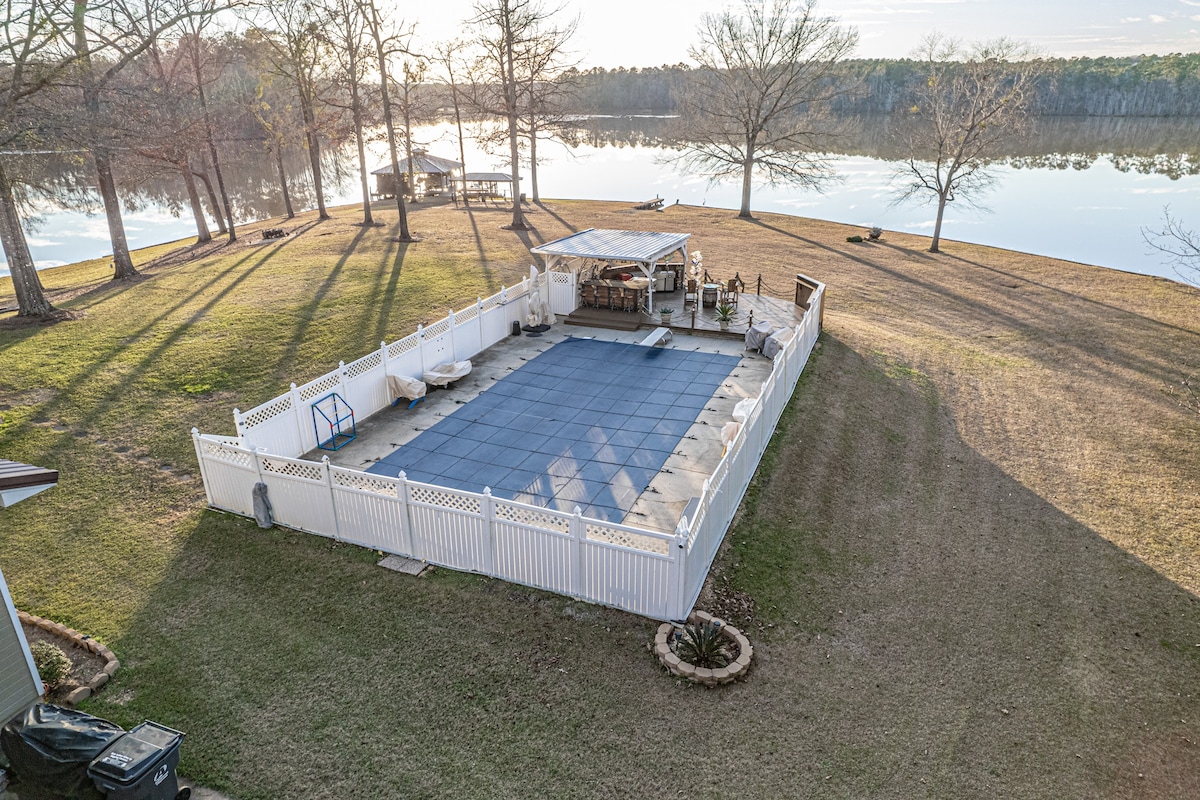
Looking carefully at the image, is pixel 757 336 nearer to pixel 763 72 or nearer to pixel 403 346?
pixel 403 346

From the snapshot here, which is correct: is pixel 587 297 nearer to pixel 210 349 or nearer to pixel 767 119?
pixel 210 349

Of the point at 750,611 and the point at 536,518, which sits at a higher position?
the point at 536,518

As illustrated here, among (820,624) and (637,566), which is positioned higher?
→ (637,566)

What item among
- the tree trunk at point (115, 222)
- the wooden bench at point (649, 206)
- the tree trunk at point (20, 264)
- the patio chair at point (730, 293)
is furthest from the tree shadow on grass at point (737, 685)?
the wooden bench at point (649, 206)

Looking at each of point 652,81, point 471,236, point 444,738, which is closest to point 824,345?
point 444,738

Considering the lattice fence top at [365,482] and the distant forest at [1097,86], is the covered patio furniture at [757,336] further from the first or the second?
the distant forest at [1097,86]

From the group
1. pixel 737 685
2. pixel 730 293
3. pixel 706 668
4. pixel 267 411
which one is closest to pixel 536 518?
pixel 706 668

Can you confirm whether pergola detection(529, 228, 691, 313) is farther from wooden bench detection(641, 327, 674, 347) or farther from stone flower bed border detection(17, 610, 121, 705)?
stone flower bed border detection(17, 610, 121, 705)

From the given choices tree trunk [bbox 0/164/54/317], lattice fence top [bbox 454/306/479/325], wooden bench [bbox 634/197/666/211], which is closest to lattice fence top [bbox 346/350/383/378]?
lattice fence top [bbox 454/306/479/325]
